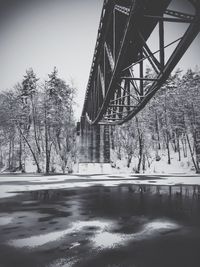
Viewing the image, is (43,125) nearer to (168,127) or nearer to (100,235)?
(168,127)

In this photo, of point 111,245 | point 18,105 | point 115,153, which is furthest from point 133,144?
point 111,245

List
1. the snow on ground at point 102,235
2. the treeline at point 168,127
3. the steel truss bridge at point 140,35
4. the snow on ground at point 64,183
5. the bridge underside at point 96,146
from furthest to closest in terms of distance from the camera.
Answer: the treeline at point 168,127 < the bridge underside at point 96,146 < the snow on ground at point 64,183 < the steel truss bridge at point 140,35 < the snow on ground at point 102,235

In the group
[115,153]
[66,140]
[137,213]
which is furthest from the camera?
[115,153]

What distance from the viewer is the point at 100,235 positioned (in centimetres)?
332

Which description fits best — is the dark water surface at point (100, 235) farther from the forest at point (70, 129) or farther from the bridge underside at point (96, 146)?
the forest at point (70, 129)

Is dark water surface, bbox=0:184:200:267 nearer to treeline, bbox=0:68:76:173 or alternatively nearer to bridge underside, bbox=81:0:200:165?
bridge underside, bbox=81:0:200:165

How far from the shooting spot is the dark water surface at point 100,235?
2451mm

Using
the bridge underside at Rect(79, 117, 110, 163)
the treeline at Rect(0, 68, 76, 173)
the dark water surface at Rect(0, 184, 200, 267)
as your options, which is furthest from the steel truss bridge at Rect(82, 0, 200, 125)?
the treeline at Rect(0, 68, 76, 173)

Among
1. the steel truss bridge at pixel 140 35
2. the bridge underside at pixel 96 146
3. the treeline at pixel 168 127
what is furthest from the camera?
the treeline at pixel 168 127

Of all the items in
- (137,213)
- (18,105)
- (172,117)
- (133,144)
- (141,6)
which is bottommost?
(137,213)

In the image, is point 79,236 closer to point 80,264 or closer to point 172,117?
point 80,264

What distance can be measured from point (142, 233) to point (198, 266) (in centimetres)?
124

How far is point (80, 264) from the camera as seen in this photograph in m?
2.33

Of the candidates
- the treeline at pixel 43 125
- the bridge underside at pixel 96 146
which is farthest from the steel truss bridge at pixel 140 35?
the treeline at pixel 43 125
